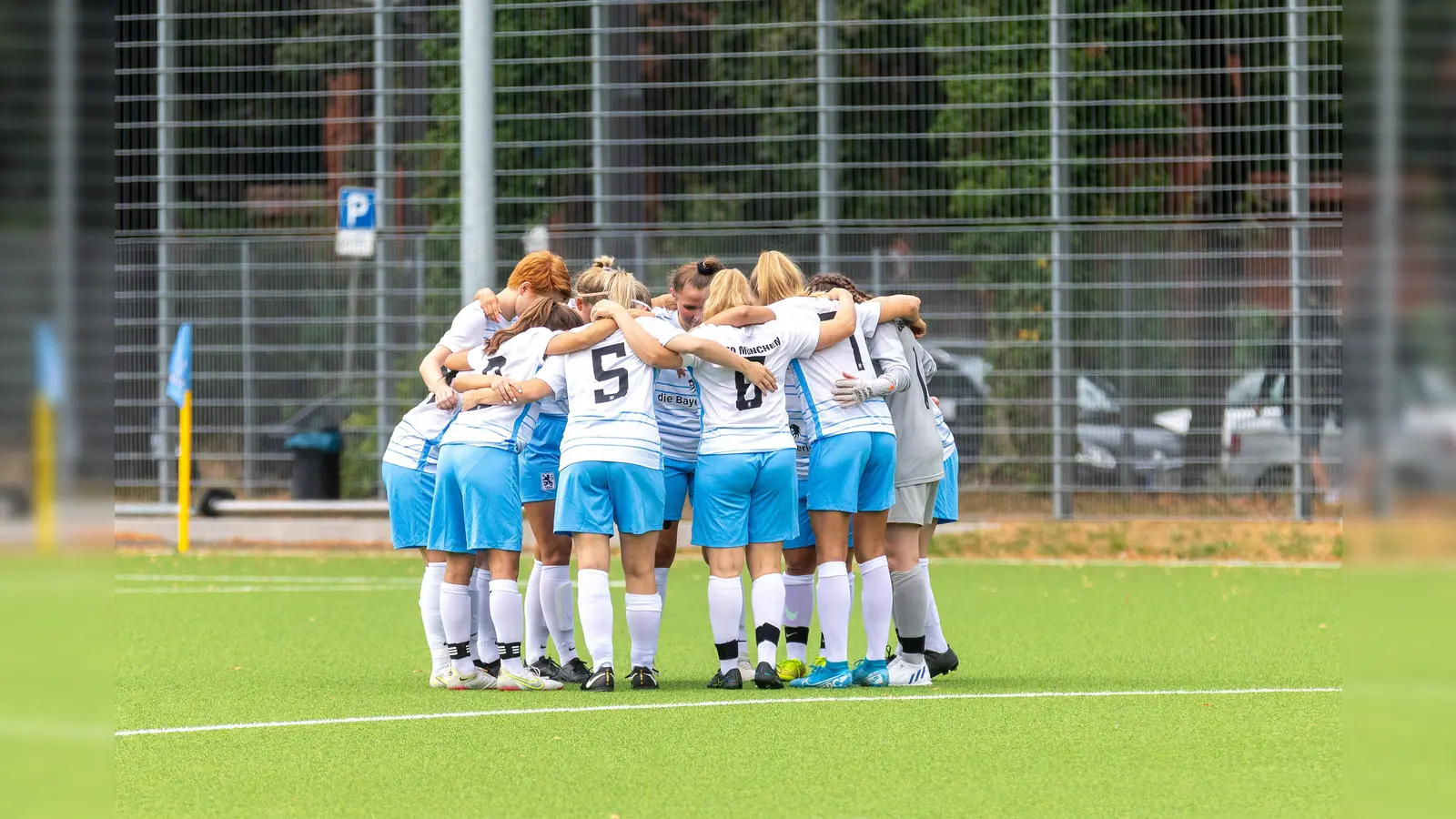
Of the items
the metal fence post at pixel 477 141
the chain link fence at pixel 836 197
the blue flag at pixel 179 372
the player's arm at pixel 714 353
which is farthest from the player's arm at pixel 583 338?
the chain link fence at pixel 836 197

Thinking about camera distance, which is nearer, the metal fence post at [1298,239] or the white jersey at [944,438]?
the white jersey at [944,438]

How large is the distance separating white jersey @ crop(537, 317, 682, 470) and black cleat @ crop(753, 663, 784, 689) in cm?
102

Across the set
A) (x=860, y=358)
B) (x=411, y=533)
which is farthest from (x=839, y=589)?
(x=411, y=533)

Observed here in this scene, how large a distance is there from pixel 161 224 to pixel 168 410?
7.17ft

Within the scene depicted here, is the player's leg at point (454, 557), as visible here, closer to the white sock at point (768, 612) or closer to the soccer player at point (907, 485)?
the white sock at point (768, 612)

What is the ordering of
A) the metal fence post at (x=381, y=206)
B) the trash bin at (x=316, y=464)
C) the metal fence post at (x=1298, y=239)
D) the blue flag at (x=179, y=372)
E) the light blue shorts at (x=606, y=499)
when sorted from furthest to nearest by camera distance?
the metal fence post at (x=381, y=206), the trash bin at (x=316, y=464), the metal fence post at (x=1298, y=239), the blue flag at (x=179, y=372), the light blue shorts at (x=606, y=499)

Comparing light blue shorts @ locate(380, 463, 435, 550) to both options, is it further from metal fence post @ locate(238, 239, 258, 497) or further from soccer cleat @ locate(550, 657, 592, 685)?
metal fence post @ locate(238, 239, 258, 497)

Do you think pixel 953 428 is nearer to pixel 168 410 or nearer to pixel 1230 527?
pixel 1230 527

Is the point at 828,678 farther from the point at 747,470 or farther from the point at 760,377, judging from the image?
the point at 760,377

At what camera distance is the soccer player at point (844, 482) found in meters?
7.93

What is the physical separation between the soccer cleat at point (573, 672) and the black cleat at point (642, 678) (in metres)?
0.35

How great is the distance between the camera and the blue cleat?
26.8ft

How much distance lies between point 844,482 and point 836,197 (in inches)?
449

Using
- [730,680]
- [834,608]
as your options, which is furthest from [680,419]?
[730,680]
